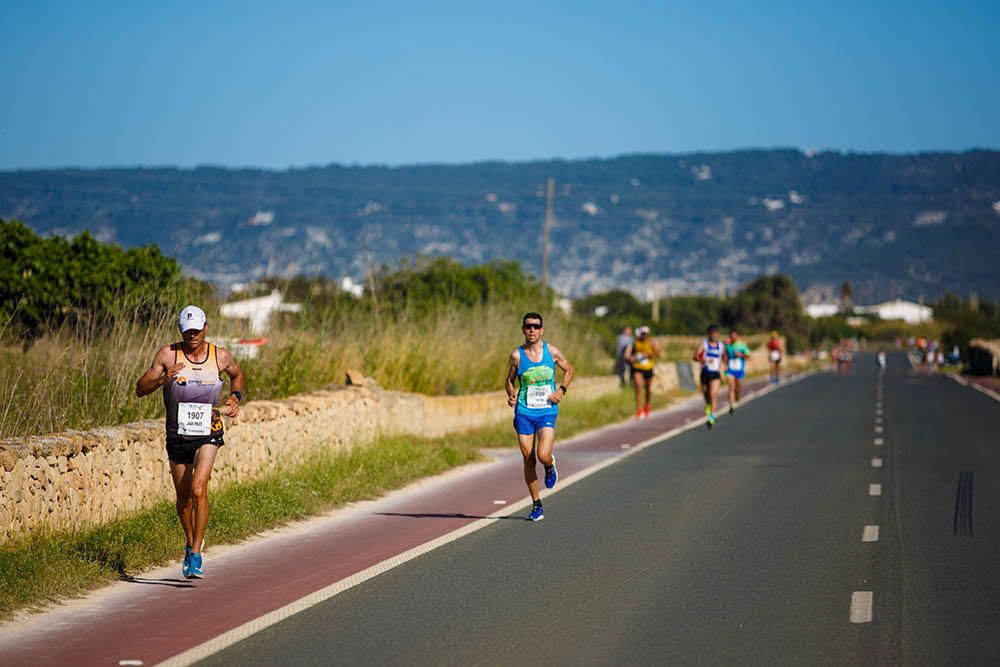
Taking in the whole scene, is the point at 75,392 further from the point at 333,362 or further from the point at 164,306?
the point at 333,362

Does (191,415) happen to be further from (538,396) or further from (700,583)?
(538,396)

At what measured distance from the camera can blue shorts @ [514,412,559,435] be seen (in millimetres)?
15250

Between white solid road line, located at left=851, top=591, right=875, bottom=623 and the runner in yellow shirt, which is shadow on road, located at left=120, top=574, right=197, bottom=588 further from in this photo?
the runner in yellow shirt

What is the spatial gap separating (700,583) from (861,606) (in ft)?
→ 4.35

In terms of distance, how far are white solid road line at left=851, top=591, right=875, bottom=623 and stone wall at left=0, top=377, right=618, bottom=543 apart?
6.11 meters

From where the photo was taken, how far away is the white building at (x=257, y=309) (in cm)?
2183

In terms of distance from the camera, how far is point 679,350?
8850cm

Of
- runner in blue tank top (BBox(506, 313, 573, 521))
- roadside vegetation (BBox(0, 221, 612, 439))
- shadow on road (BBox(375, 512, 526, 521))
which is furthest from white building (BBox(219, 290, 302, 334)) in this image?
runner in blue tank top (BBox(506, 313, 573, 521))

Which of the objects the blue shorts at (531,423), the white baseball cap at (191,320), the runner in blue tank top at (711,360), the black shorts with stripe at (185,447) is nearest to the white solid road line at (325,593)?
the blue shorts at (531,423)

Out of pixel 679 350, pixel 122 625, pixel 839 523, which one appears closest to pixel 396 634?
pixel 122 625

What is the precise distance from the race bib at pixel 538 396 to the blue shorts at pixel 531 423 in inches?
4.5

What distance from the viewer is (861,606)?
10.5m

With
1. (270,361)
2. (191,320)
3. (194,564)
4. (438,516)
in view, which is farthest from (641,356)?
(191,320)

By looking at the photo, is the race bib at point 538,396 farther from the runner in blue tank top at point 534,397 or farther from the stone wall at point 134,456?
the stone wall at point 134,456
